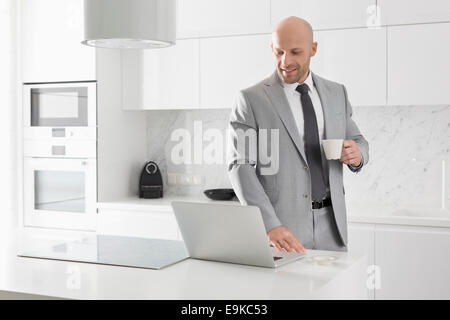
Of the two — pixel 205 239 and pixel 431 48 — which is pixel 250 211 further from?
pixel 431 48

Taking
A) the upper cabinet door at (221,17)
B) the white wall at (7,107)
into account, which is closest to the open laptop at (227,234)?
the upper cabinet door at (221,17)

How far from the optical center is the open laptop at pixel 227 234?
188cm

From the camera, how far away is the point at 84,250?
7.44ft

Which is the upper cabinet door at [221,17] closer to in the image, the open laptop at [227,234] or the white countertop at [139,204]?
the white countertop at [139,204]

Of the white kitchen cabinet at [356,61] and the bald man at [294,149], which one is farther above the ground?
the white kitchen cabinet at [356,61]

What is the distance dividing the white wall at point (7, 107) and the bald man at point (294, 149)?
2083 mm

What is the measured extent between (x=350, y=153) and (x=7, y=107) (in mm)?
2572

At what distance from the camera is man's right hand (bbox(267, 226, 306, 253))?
213 cm

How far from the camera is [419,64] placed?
3.48 m

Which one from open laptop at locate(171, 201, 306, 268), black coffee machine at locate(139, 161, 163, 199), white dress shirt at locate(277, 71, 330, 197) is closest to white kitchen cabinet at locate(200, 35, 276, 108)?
black coffee machine at locate(139, 161, 163, 199)

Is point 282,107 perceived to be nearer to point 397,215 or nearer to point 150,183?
point 397,215

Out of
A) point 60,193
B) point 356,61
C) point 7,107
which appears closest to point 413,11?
point 356,61

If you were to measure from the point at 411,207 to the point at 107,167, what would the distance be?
197 centimetres
